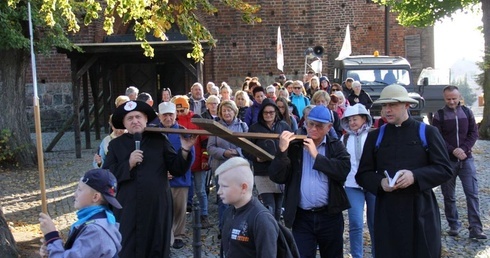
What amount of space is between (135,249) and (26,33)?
34.6 ft

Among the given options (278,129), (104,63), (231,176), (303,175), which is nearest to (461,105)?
(278,129)

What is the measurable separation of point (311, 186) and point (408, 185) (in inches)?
34.5

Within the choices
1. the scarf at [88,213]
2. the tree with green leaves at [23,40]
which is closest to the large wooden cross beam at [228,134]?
the scarf at [88,213]

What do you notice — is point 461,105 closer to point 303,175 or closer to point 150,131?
point 303,175

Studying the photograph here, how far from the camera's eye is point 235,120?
859cm

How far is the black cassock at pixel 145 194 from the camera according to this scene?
573 cm

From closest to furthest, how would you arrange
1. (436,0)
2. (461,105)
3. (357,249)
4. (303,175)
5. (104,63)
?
(303,175)
(357,249)
(461,105)
(104,63)
(436,0)

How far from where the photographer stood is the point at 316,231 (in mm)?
5543

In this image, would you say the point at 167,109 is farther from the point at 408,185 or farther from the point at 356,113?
the point at 408,185

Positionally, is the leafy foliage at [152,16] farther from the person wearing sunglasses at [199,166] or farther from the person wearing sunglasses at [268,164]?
the person wearing sunglasses at [268,164]

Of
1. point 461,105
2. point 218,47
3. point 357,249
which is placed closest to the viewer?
point 357,249

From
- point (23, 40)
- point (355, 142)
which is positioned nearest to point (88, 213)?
point (355, 142)

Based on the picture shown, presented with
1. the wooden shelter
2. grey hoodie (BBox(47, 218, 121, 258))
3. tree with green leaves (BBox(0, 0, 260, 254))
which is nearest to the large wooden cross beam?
grey hoodie (BBox(47, 218, 121, 258))

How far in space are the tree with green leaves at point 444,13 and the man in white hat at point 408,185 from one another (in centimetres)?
1575
